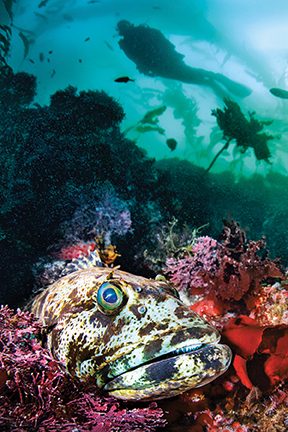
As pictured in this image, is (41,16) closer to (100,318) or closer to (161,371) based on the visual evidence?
(100,318)

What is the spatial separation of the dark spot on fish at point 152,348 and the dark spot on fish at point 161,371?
0.22ft

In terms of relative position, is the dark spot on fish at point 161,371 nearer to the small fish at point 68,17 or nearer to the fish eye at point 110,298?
the fish eye at point 110,298

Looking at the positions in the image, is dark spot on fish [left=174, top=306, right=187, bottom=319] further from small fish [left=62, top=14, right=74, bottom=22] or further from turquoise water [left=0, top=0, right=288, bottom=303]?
small fish [left=62, top=14, right=74, bottom=22]

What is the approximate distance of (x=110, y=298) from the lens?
213 centimetres

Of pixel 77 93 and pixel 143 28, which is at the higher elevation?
pixel 143 28

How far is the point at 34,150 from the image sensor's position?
24.7ft

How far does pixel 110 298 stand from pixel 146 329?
1.12ft

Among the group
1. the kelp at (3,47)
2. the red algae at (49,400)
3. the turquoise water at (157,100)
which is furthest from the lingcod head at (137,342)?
the kelp at (3,47)

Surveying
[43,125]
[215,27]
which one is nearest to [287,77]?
[215,27]

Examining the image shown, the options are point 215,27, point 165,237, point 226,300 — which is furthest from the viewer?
point 215,27

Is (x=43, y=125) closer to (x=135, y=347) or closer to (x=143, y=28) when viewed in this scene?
(x=135, y=347)

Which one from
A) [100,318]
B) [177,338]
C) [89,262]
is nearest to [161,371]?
[177,338]

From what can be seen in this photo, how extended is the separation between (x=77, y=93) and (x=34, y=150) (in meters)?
3.30

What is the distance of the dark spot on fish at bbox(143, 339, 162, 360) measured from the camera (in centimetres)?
189
